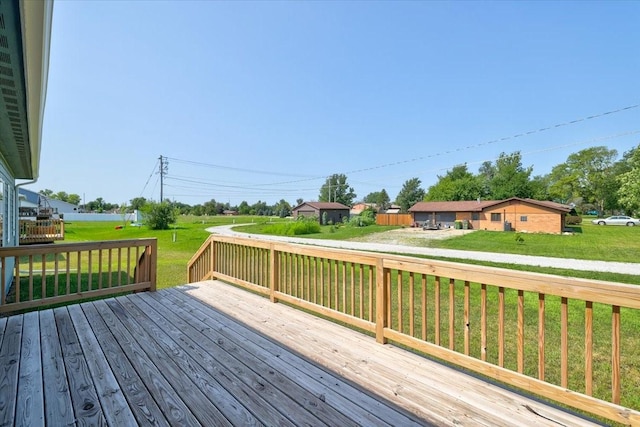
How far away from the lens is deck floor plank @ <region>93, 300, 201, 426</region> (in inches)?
63.2

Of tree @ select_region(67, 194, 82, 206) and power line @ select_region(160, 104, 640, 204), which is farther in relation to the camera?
tree @ select_region(67, 194, 82, 206)

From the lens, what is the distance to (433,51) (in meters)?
11.9

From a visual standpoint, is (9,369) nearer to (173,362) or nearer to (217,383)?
(173,362)

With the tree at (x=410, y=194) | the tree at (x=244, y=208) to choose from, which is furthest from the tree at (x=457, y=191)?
the tree at (x=244, y=208)

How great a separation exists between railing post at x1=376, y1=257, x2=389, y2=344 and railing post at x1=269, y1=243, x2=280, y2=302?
1.71 metres

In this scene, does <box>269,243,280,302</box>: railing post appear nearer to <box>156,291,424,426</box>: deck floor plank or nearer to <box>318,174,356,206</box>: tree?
<box>156,291,424,426</box>: deck floor plank

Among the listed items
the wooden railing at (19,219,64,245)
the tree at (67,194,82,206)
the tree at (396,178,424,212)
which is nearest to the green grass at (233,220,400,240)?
the wooden railing at (19,219,64,245)

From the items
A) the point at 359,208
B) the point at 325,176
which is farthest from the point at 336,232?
the point at 359,208

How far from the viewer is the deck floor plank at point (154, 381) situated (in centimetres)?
160

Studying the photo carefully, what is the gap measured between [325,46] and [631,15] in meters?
10.3

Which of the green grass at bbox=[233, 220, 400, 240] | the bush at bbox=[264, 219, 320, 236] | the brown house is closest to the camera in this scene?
the green grass at bbox=[233, 220, 400, 240]

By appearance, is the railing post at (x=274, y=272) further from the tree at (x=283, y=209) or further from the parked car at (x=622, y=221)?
the tree at (x=283, y=209)

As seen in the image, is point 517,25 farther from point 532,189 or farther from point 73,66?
point 532,189

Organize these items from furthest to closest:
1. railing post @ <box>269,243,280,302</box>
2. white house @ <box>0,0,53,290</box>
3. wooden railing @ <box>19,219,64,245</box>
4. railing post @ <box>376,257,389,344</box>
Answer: wooden railing @ <box>19,219,64,245</box> < railing post @ <box>269,243,280,302</box> < railing post @ <box>376,257,389,344</box> < white house @ <box>0,0,53,290</box>
